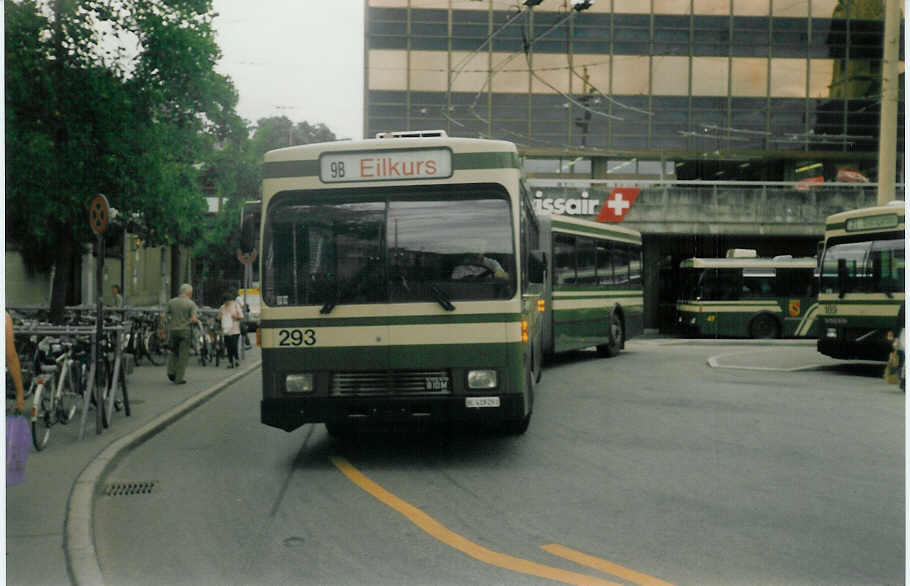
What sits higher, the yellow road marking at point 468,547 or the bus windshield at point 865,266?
the bus windshield at point 865,266

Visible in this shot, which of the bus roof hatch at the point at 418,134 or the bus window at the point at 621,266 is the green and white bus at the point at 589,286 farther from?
the bus roof hatch at the point at 418,134

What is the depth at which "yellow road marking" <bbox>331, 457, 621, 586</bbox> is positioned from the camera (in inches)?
197

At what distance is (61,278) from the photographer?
15.2m

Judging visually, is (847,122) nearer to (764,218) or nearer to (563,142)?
(764,218)

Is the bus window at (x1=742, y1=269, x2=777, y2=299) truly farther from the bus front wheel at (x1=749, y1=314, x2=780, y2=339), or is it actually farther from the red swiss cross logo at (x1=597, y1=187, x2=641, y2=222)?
the red swiss cross logo at (x1=597, y1=187, x2=641, y2=222)

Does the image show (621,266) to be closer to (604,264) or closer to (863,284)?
(604,264)

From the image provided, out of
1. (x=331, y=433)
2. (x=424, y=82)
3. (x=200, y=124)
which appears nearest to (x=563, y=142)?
(x=424, y=82)

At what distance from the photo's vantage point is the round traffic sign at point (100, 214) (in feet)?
31.2

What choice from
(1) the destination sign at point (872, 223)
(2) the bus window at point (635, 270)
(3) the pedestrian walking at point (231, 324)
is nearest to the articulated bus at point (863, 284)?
(1) the destination sign at point (872, 223)

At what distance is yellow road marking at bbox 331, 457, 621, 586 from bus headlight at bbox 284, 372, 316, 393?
2.95ft

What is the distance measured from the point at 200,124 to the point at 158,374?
4.61m

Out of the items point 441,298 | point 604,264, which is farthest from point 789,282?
point 441,298

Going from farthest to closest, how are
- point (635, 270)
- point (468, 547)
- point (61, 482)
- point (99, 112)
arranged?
1. point (635, 270)
2. point (99, 112)
3. point (61, 482)
4. point (468, 547)

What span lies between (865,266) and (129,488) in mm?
12762
